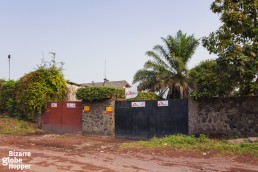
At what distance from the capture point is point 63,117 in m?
19.8

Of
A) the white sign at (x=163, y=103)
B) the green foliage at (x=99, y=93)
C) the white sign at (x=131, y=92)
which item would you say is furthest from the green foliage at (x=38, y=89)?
the white sign at (x=163, y=103)

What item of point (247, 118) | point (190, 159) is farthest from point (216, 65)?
point (190, 159)

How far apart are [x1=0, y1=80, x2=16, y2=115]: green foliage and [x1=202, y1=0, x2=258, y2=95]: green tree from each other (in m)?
15.1

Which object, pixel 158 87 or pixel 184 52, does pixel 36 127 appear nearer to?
pixel 158 87

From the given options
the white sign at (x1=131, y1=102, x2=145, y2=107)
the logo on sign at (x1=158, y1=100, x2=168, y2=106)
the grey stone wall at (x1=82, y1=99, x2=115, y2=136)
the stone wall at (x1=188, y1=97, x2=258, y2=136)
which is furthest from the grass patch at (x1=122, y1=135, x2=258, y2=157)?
the grey stone wall at (x1=82, y1=99, x2=115, y2=136)

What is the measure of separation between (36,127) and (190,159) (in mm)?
13689

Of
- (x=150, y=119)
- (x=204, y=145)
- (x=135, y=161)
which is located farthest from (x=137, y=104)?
(x=135, y=161)

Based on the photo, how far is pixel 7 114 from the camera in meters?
23.2

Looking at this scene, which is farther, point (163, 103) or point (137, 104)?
point (137, 104)

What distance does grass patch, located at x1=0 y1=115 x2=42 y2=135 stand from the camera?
19.0 m

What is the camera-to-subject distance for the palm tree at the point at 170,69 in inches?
1098

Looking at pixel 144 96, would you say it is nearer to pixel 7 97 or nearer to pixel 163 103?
pixel 163 103

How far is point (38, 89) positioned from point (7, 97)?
3945 millimetres

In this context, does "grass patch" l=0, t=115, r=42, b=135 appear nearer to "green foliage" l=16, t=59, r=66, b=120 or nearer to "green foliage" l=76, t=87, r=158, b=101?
"green foliage" l=16, t=59, r=66, b=120
